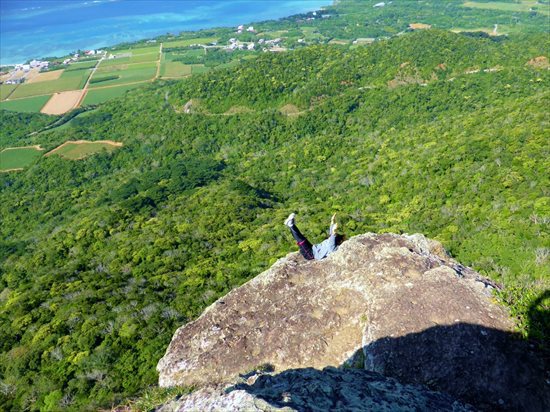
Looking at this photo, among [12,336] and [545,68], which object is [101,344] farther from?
[545,68]

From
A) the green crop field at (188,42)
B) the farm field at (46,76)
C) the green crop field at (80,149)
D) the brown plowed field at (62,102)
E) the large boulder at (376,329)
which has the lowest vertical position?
the green crop field at (80,149)

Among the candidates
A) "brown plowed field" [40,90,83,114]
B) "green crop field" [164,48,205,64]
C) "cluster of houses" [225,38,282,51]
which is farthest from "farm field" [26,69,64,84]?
"cluster of houses" [225,38,282,51]

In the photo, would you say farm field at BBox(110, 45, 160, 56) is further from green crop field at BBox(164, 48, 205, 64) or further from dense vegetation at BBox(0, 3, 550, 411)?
dense vegetation at BBox(0, 3, 550, 411)

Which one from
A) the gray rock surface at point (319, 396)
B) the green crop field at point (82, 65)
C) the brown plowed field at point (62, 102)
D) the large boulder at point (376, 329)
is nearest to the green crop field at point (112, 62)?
the green crop field at point (82, 65)

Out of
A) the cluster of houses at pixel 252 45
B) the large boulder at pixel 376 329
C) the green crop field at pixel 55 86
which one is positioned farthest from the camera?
the cluster of houses at pixel 252 45

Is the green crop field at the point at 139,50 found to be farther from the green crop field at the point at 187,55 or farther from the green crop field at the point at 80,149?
the green crop field at the point at 80,149

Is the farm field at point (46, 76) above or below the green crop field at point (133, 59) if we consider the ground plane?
below
